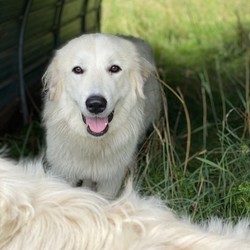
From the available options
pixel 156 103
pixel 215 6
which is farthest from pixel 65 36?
pixel 215 6

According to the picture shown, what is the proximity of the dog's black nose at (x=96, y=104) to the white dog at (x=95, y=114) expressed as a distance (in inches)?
2.0

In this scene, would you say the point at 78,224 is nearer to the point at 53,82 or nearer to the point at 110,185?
the point at 110,185

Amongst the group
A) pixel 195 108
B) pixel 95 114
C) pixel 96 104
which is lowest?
pixel 195 108

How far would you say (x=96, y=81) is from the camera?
4.59m

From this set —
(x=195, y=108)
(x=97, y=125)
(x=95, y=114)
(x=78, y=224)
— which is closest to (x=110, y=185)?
(x=97, y=125)

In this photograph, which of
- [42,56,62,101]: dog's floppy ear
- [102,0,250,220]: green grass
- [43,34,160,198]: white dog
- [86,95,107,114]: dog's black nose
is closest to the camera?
[102,0,250,220]: green grass

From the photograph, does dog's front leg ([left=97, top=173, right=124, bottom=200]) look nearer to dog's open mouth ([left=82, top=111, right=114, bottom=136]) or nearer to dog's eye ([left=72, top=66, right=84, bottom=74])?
dog's open mouth ([left=82, top=111, right=114, bottom=136])

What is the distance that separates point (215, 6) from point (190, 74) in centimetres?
459

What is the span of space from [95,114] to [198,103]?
10.6 feet

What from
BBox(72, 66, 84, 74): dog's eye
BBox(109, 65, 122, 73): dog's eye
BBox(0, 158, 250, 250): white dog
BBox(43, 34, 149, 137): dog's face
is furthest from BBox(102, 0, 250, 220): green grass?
BBox(0, 158, 250, 250): white dog

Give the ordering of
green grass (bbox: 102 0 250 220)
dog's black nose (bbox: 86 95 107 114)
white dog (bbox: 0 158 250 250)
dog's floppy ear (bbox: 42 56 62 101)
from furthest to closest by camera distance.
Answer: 1. dog's floppy ear (bbox: 42 56 62 101)
2. dog's black nose (bbox: 86 95 107 114)
3. green grass (bbox: 102 0 250 220)
4. white dog (bbox: 0 158 250 250)

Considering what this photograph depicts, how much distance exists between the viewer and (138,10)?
1252 centimetres

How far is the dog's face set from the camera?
4586mm

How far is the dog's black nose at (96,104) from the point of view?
14.7ft
